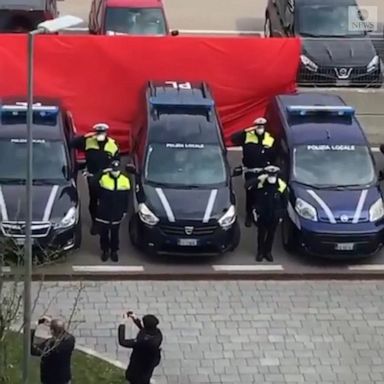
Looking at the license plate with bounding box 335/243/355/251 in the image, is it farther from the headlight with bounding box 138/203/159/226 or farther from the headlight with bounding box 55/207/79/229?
the headlight with bounding box 55/207/79/229

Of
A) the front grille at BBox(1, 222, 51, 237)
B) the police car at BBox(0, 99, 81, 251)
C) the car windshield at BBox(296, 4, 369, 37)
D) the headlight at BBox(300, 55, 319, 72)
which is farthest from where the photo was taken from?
the car windshield at BBox(296, 4, 369, 37)

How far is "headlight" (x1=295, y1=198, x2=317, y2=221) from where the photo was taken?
20.6 m

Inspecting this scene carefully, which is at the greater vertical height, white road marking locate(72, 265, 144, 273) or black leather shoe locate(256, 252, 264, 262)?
white road marking locate(72, 265, 144, 273)

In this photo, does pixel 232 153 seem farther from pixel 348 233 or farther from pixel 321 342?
pixel 321 342

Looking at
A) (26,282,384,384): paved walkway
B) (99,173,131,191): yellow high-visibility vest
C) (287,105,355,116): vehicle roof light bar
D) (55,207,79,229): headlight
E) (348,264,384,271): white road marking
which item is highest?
(287,105,355,116): vehicle roof light bar

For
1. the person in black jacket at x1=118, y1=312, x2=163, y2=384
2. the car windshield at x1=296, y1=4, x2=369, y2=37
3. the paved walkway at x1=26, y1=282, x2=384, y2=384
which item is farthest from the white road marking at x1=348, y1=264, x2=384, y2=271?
the car windshield at x1=296, y1=4, x2=369, y2=37

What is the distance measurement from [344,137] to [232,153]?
3.37 metres

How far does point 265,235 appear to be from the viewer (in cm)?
2083

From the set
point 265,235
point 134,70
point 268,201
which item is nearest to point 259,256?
point 265,235

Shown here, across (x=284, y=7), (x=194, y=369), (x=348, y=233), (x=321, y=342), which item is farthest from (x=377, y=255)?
(x=284, y=7)

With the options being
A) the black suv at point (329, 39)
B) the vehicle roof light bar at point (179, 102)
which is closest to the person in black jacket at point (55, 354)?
the vehicle roof light bar at point (179, 102)

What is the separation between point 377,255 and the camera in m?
21.4

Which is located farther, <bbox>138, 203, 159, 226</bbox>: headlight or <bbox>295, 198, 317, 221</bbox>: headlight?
<bbox>295, 198, 317, 221</bbox>: headlight

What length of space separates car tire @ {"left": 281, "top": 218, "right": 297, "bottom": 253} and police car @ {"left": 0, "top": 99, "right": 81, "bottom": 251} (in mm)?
3157
